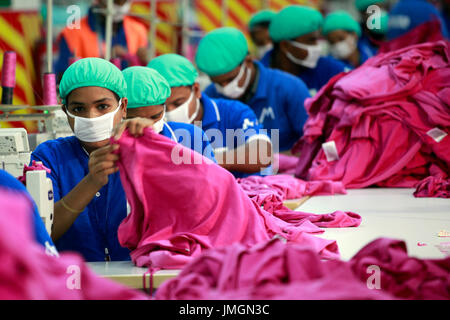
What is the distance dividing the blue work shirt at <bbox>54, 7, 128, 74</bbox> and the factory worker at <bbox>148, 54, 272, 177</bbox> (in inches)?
38.4

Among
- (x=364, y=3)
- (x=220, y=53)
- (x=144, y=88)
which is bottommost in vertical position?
(x=144, y=88)

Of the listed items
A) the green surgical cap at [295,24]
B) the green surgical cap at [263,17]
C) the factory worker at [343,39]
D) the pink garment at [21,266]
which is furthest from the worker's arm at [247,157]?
the green surgical cap at [263,17]

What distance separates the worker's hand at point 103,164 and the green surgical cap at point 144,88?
33.3 inches

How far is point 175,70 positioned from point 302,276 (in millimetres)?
2437

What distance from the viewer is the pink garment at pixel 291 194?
2801 millimetres

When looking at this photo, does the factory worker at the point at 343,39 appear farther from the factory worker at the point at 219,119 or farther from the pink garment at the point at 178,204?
the pink garment at the point at 178,204

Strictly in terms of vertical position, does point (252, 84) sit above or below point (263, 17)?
below

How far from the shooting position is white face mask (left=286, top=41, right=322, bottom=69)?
607 cm

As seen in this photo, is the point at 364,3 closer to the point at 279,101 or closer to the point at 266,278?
the point at 279,101

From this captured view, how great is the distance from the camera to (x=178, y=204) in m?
2.32

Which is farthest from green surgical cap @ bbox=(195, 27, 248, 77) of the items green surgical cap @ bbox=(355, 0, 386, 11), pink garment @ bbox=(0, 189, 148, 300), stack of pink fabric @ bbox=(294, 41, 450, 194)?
pink garment @ bbox=(0, 189, 148, 300)

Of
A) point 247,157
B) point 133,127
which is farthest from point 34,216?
point 247,157

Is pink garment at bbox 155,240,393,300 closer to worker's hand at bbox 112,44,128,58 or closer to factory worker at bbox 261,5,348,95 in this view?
worker's hand at bbox 112,44,128,58
